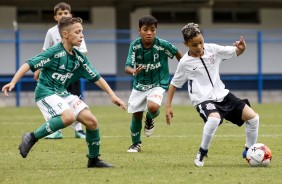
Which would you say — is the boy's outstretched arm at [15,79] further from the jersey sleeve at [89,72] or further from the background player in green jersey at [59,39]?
the background player in green jersey at [59,39]

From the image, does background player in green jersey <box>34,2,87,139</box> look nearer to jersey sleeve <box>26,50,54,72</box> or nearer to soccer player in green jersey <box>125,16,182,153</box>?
soccer player in green jersey <box>125,16,182,153</box>

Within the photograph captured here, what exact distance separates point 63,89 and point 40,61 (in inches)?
16.3

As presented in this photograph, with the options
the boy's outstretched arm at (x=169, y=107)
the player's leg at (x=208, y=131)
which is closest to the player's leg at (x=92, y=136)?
the boy's outstretched arm at (x=169, y=107)

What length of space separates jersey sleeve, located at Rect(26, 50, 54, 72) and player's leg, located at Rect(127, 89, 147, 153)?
2336 millimetres

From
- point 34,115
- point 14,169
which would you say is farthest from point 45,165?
point 34,115

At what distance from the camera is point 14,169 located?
9.02 m

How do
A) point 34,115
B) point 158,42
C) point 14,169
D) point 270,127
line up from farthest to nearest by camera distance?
point 34,115
point 270,127
point 158,42
point 14,169

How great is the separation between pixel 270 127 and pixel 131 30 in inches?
458

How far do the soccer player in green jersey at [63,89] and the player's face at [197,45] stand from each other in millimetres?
1017

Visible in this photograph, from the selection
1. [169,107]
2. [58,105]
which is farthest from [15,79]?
[169,107]

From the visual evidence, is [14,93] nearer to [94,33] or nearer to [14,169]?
[94,33]

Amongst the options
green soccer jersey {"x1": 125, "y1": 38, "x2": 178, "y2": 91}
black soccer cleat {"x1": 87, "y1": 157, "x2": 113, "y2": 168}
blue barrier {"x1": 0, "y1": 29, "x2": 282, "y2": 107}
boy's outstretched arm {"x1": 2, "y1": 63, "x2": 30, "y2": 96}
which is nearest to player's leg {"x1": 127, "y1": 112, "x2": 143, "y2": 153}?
green soccer jersey {"x1": 125, "y1": 38, "x2": 178, "y2": 91}

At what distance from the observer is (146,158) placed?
10078 mm

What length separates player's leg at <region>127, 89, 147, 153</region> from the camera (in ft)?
36.7
